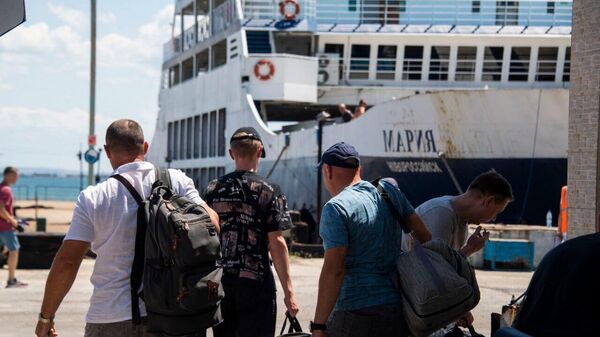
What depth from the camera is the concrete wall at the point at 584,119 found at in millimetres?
8602

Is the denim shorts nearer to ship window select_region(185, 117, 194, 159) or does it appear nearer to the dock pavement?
the dock pavement

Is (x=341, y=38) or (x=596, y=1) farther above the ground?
(x=341, y=38)

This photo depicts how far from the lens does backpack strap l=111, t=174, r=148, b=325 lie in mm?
5090

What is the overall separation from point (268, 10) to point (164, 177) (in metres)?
30.1

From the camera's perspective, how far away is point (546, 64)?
33.8m

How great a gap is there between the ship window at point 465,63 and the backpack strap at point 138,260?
29.4 metres

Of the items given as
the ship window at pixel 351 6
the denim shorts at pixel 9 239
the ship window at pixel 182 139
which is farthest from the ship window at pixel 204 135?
the denim shorts at pixel 9 239

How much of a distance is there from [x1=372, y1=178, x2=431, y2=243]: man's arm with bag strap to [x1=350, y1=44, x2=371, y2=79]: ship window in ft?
94.7

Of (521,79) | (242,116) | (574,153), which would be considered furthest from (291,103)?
(574,153)

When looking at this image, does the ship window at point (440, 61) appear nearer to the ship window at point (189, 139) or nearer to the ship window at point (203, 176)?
the ship window at point (203, 176)

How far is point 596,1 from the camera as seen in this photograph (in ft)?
28.4

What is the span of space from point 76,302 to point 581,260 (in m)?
9.60

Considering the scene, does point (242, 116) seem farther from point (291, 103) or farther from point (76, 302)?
point (76, 302)

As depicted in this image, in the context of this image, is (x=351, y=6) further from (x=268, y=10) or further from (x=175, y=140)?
(x=175, y=140)
